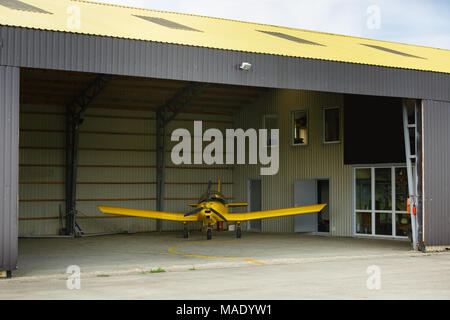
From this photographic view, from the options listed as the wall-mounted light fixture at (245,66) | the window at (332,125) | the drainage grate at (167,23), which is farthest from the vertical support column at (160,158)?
the wall-mounted light fixture at (245,66)

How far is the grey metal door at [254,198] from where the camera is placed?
29003 millimetres

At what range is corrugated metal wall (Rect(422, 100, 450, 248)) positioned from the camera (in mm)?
17734

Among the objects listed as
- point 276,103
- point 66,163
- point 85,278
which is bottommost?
point 85,278

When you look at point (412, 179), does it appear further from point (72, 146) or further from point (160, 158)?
point (72, 146)

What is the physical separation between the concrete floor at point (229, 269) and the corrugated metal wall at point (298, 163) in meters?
2.21

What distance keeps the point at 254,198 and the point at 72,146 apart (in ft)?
29.1

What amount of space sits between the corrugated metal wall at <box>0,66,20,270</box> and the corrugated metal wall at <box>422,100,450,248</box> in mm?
11292

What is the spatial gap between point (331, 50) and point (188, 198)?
12992 millimetres

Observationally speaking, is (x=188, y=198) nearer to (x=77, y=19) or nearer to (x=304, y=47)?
(x=304, y=47)

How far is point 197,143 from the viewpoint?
2959cm

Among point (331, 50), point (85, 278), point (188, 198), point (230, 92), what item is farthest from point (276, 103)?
point (85, 278)

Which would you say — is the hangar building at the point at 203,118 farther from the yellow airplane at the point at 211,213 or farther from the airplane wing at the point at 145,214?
the airplane wing at the point at 145,214

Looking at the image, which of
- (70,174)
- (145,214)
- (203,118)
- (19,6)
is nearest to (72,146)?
(70,174)
